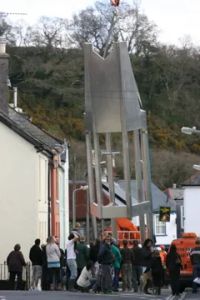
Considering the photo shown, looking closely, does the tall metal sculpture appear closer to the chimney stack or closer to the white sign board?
the chimney stack

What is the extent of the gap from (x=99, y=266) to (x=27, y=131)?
15.6 meters

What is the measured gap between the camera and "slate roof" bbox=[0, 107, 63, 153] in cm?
4384

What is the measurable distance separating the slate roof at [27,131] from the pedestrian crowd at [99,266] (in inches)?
376

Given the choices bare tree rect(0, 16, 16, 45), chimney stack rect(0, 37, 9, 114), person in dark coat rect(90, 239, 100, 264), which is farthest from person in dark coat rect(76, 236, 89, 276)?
bare tree rect(0, 16, 16, 45)

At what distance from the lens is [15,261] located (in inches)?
1336

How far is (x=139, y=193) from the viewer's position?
1972 inches

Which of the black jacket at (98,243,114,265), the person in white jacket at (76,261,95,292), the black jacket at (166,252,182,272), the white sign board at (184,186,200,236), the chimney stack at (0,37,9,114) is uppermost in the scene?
the chimney stack at (0,37,9,114)

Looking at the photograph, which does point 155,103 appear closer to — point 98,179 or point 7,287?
point 98,179

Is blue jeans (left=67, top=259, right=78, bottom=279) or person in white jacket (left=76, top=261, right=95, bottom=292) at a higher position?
blue jeans (left=67, top=259, right=78, bottom=279)

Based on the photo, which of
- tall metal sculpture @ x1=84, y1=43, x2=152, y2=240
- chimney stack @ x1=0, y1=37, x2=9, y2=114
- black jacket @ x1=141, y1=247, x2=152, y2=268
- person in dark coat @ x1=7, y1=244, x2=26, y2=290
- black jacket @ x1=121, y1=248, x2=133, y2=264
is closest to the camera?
black jacket @ x1=141, y1=247, x2=152, y2=268

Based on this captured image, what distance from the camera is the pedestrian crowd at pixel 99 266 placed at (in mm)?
31359

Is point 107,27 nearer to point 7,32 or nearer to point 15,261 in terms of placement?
point 7,32

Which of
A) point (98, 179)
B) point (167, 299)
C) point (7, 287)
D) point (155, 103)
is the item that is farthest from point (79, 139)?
point (167, 299)

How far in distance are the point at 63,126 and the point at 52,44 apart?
42.9 feet
